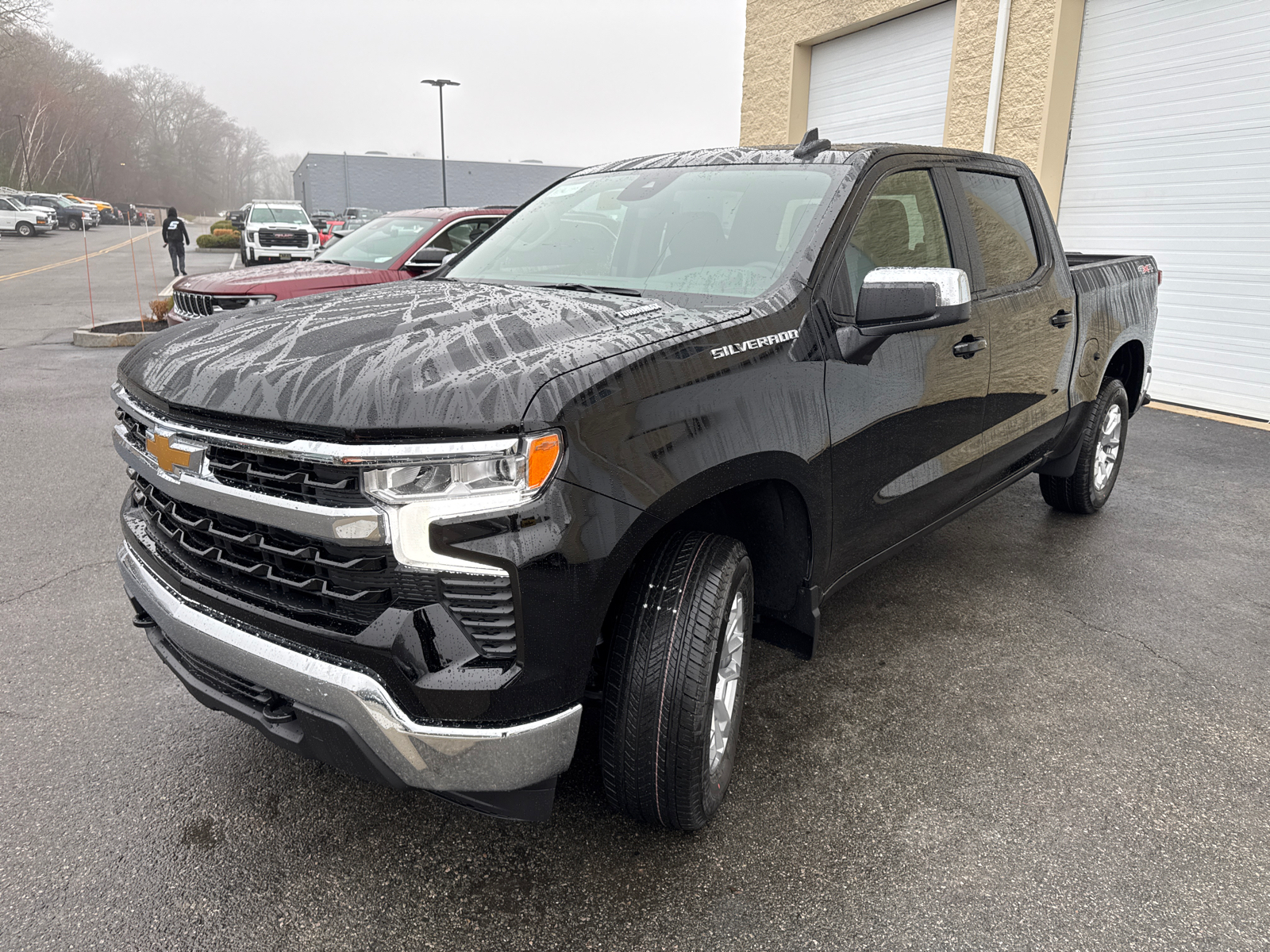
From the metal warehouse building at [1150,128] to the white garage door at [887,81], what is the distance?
31 millimetres

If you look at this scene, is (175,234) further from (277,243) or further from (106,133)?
(106,133)

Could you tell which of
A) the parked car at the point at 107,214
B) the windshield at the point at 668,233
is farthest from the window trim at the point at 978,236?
the parked car at the point at 107,214

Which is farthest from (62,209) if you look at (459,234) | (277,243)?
(459,234)

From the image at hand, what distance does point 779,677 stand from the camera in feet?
11.0

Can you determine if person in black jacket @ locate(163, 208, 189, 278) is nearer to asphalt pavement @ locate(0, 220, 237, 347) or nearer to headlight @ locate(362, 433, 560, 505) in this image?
asphalt pavement @ locate(0, 220, 237, 347)

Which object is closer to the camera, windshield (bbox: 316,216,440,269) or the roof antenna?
the roof antenna

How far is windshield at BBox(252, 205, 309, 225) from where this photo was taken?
26.4 metres

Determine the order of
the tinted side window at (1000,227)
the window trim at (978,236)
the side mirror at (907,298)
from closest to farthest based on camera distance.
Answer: the side mirror at (907,298) → the window trim at (978,236) → the tinted side window at (1000,227)

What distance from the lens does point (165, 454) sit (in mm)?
2123

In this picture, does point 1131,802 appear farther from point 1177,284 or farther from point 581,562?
point 1177,284

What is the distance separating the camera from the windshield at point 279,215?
86.7ft

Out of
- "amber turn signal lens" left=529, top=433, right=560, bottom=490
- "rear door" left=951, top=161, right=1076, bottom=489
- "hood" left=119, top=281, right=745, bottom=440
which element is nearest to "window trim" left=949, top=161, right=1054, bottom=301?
"rear door" left=951, top=161, right=1076, bottom=489

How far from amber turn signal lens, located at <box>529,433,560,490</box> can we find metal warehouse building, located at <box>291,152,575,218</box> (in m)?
69.7

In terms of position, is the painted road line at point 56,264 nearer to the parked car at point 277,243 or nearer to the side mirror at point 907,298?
the parked car at point 277,243
